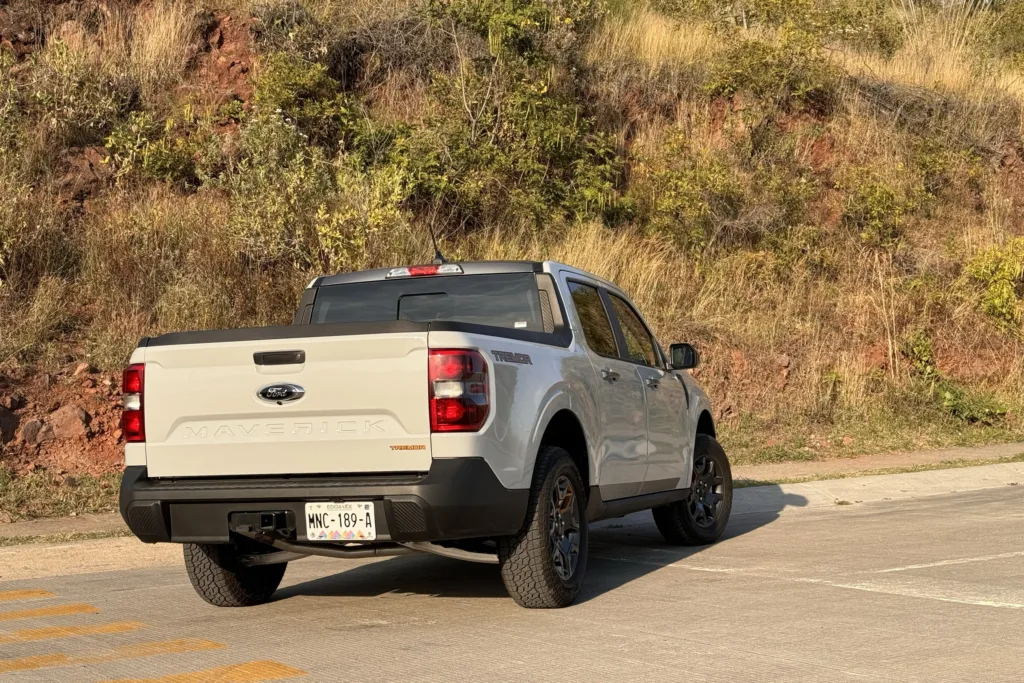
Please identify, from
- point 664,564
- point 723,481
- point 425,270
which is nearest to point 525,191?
point 723,481

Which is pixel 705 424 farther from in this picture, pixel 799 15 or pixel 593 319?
pixel 799 15

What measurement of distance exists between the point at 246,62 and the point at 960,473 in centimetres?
1421

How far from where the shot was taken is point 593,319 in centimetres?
830

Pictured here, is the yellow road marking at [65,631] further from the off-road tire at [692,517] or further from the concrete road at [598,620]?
the off-road tire at [692,517]

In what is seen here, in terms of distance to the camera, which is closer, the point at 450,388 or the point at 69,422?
the point at 450,388

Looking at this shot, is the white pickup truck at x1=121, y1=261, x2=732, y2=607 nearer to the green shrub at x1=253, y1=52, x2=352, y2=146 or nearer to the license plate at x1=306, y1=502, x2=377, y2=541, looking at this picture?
the license plate at x1=306, y1=502, x2=377, y2=541

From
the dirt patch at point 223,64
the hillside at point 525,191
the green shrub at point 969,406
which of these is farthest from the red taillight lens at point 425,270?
the dirt patch at point 223,64

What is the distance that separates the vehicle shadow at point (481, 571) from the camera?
316 inches

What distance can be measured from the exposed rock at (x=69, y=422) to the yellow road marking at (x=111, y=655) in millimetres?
7697

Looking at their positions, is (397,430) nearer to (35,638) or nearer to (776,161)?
(35,638)

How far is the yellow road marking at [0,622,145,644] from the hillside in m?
5.88

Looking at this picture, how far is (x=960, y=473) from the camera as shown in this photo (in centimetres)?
1418

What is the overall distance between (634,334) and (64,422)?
7354 millimetres

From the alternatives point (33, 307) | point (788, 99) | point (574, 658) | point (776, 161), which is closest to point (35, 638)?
point (574, 658)
